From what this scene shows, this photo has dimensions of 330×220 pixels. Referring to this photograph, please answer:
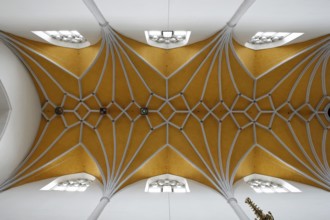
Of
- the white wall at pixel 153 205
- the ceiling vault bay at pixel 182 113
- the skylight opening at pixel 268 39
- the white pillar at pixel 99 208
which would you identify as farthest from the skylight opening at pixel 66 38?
the skylight opening at pixel 268 39

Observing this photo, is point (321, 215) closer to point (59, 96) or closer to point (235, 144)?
point (235, 144)

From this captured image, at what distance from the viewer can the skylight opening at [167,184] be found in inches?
454

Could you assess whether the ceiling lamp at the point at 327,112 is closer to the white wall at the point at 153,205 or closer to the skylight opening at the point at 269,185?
the white wall at the point at 153,205

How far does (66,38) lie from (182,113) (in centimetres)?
652

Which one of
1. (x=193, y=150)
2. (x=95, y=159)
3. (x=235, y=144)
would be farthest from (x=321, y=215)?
(x=95, y=159)

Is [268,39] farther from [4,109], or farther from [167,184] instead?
[4,109]

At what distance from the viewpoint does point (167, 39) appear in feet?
39.2

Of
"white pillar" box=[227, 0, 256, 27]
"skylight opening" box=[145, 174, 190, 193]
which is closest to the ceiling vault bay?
"skylight opening" box=[145, 174, 190, 193]

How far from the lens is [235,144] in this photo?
44.0 ft

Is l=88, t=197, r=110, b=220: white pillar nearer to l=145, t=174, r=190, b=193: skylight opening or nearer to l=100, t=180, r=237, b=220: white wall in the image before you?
l=100, t=180, r=237, b=220: white wall

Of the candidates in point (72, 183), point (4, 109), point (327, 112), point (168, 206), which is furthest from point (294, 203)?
point (4, 109)

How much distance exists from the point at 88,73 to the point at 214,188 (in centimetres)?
791

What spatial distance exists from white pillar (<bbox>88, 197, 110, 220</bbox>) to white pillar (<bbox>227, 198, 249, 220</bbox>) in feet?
14.8

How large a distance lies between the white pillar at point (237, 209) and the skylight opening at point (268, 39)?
22.2 feet
